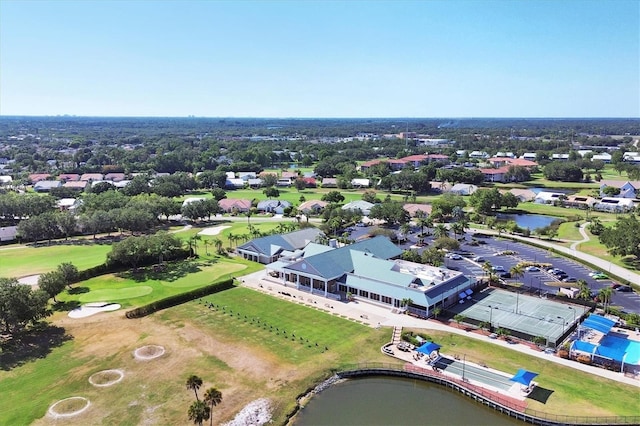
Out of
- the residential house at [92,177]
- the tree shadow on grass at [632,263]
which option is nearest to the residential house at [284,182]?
the residential house at [92,177]

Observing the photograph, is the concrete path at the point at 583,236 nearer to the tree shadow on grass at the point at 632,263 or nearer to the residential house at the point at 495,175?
the tree shadow on grass at the point at 632,263

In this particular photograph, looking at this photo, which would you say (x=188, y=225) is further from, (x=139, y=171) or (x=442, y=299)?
(x=139, y=171)

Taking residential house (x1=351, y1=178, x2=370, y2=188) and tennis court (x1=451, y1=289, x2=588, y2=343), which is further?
residential house (x1=351, y1=178, x2=370, y2=188)

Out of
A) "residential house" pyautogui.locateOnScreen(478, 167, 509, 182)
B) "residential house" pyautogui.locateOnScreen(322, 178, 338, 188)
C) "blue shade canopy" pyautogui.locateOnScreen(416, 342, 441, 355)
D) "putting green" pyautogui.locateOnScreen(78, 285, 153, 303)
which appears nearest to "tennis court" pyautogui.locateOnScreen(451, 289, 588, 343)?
"blue shade canopy" pyautogui.locateOnScreen(416, 342, 441, 355)

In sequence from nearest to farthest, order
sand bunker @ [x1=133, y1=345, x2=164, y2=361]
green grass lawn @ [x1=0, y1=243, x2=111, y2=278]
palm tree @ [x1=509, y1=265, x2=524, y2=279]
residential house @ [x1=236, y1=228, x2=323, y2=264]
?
sand bunker @ [x1=133, y1=345, x2=164, y2=361]
palm tree @ [x1=509, y1=265, x2=524, y2=279]
green grass lawn @ [x1=0, y1=243, x2=111, y2=278]
residential house @ [x1=236, y1=228, x2=323, y2=264]

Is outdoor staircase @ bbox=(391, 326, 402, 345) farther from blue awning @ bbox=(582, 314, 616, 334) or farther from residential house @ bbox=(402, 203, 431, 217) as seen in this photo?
residential house @ bbox=(402, 203, 431, 217)

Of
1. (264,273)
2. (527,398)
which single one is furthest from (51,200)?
(527,398)

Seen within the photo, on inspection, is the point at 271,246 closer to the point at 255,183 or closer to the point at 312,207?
the point at 312,207
